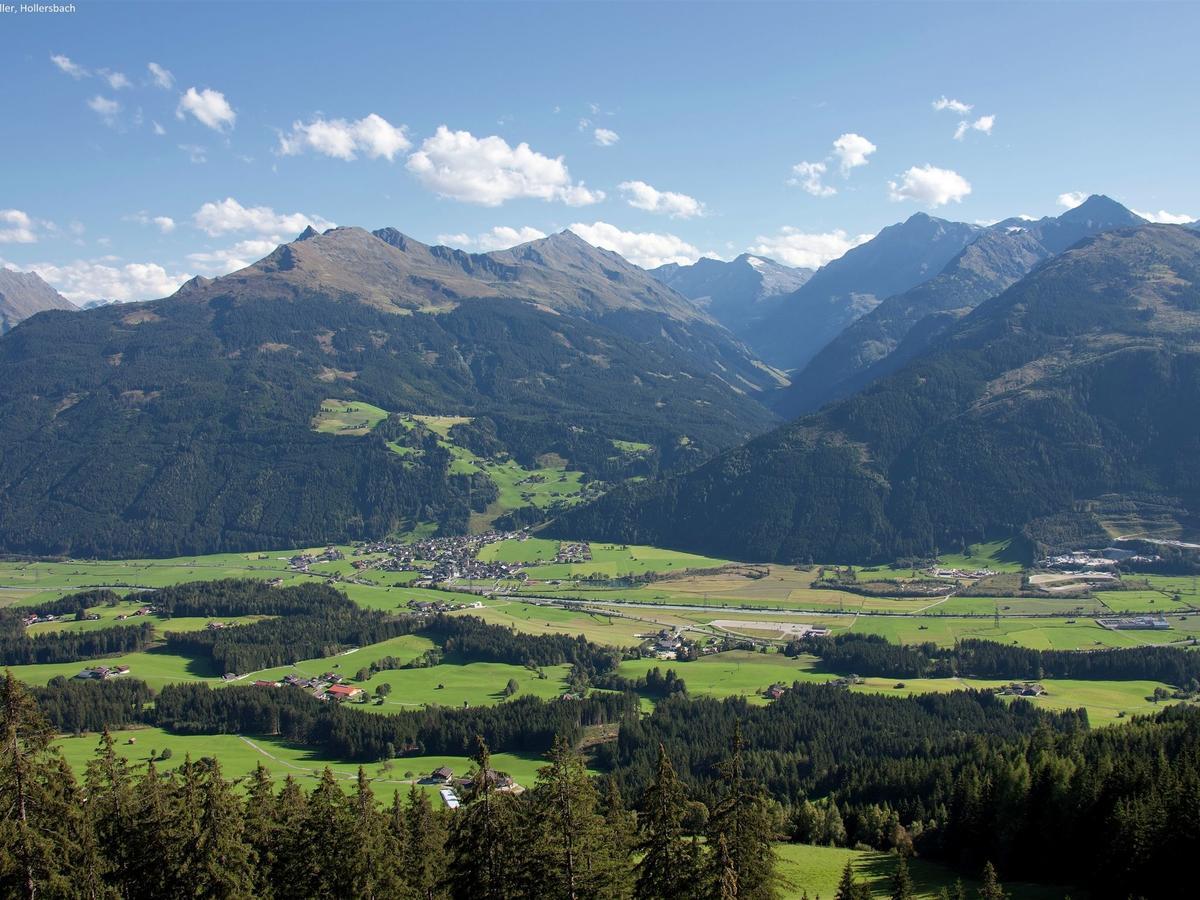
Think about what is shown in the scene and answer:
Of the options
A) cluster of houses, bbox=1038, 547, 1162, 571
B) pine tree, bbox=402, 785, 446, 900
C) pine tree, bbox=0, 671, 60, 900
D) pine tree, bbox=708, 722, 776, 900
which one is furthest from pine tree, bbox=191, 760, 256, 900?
cluster of houses, bbox=1038, 547, 1162, 571

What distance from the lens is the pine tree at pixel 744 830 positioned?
88.8 ft

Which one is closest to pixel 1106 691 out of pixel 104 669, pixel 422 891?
pixel 422 891

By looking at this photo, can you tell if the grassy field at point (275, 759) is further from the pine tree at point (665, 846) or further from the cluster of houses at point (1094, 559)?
the cluster of houses at point (1094, 559)

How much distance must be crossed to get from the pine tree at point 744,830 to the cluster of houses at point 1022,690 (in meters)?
92.9

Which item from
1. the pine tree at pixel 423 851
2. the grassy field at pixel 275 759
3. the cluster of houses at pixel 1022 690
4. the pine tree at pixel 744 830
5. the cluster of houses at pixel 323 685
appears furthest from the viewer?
the cluster of houses at pixel 323 685

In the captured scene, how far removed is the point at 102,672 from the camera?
405ft

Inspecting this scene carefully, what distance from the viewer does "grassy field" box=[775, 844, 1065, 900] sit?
162 feet

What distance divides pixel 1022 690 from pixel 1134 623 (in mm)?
41067

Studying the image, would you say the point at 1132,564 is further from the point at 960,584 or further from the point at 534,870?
the point at 534,870

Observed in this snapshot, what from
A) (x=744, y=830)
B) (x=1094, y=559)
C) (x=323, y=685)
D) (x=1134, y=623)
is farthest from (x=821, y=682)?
(x=744, y=830)

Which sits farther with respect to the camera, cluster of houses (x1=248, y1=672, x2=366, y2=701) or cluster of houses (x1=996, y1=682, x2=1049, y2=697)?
cluster of houses (x1=248, y1=672, x2=366, y2=701)

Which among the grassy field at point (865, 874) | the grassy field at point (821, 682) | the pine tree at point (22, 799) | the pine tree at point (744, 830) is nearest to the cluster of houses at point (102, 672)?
the grassy field at point (821, 682)

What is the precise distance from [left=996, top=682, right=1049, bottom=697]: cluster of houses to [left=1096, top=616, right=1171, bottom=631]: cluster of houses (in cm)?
3425

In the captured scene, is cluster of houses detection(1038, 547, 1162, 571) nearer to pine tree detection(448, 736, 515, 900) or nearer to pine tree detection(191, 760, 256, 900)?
pine tree detection(448, 736, 515, 900)
